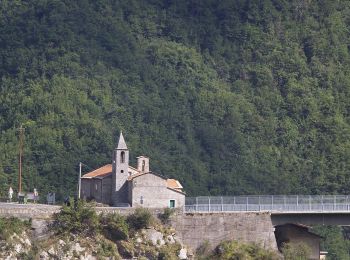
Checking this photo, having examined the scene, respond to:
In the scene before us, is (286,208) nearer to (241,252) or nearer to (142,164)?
(241,252)

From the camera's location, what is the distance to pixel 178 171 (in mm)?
132250

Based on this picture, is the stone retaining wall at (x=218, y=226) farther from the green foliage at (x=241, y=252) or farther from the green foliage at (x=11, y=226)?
the green foliage at (x=11, y=226)

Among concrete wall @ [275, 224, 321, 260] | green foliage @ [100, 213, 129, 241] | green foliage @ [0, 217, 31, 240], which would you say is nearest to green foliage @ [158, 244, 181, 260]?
green foliage @ [100, 213, 129, 241]

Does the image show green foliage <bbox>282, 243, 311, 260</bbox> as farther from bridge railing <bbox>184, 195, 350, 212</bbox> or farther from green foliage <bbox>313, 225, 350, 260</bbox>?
green foliage <bbox>313, 225, 350, 260</bbox>

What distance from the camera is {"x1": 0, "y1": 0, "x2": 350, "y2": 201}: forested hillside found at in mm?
133625

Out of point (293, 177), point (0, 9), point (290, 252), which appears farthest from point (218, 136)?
point (290, 252)

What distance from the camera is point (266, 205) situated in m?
94.6

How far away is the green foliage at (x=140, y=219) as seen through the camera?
8794 centimetres

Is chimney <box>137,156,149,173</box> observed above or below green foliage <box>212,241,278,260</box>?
above

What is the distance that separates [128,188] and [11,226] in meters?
10.8

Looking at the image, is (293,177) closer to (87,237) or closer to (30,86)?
(30,86)

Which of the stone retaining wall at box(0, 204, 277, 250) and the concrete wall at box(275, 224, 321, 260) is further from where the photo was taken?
the concrete wall at box(275, 224, 321, 260)

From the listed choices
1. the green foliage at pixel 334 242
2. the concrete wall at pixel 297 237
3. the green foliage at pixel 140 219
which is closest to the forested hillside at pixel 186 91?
the green foliage at pixel 334 242

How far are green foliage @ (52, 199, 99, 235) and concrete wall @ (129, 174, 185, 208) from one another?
5643mm
